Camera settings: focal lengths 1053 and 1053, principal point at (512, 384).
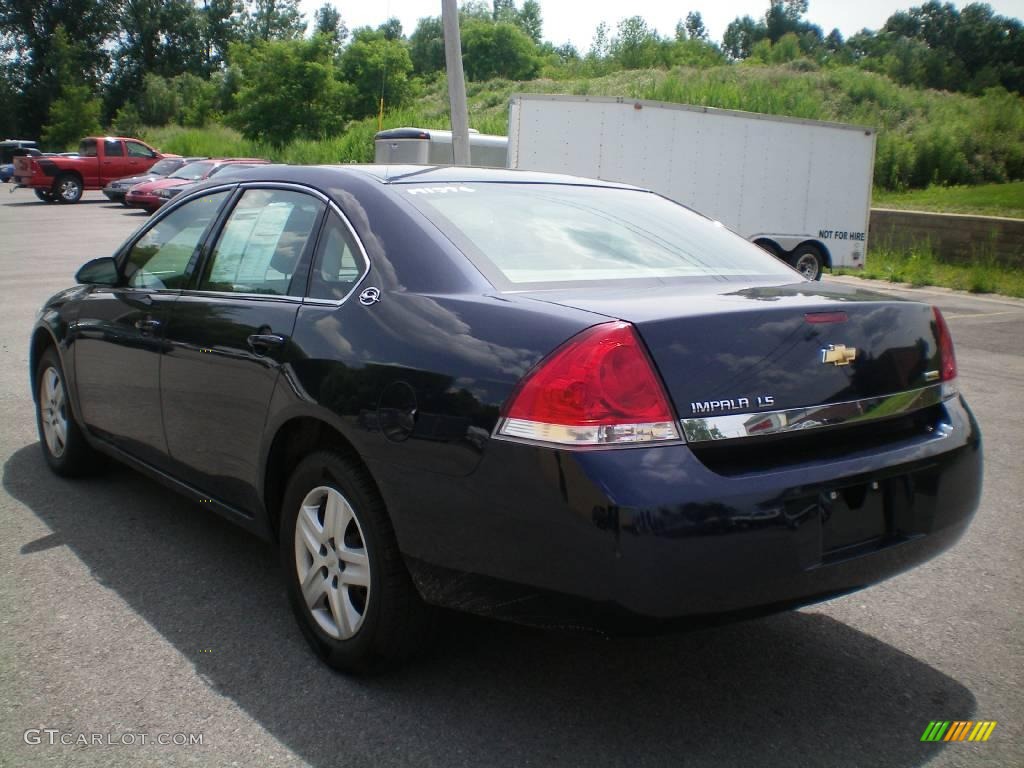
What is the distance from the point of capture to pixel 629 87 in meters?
43.0

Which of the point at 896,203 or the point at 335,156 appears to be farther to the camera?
the point at 335,156

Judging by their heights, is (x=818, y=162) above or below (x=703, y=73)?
below

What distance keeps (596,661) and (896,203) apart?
1067 inches

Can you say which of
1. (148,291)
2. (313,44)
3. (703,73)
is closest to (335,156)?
(313,44)

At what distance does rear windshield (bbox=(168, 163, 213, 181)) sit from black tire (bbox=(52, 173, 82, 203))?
220 inches

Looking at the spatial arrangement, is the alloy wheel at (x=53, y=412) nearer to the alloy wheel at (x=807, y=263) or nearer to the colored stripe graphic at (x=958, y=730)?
the colored stripe graphic at (x=958, y=730)

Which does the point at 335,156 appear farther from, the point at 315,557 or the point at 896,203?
the point at 315,557

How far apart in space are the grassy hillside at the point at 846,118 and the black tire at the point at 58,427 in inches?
1016

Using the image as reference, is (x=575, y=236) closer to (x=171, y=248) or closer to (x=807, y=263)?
(x=171, y=248)

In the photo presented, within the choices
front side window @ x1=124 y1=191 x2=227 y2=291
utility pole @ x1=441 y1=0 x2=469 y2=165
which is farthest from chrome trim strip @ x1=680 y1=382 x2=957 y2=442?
utility pole @ x1=441 y1=0 x2=469 y2=165

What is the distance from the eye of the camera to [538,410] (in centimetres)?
267

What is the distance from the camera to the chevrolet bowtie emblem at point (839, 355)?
115 inches

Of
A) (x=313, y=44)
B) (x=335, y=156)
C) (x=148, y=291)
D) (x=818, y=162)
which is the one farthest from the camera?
(x=313, y=44)

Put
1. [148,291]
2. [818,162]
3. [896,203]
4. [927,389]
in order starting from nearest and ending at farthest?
1. [927,389]
2. [148,291]
3. [818,162]
4. [896,203]
